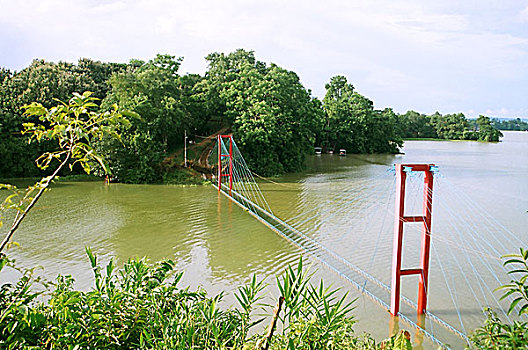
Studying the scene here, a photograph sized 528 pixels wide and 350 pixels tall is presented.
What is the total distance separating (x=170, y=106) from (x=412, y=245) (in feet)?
32.7

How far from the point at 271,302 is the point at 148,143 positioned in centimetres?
1042

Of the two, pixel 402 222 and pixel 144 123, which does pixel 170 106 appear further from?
pixel 402 222

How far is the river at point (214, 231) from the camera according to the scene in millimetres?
6336

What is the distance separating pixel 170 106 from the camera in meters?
14.9

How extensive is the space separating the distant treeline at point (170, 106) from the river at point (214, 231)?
1.39 meters

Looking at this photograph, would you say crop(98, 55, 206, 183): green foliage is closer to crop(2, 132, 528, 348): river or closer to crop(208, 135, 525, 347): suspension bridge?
crop(2, 132, 528, 348): river

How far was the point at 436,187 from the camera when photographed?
1342 cm

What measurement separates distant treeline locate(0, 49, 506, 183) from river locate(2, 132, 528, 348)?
139 centimetres

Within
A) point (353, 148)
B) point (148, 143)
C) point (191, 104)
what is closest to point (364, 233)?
point (148, 143)

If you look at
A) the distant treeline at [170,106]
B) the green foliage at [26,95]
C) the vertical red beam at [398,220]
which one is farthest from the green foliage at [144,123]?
the vertical red beam at [398,220]

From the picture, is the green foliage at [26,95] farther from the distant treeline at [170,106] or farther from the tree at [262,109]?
the tree at [262,109]

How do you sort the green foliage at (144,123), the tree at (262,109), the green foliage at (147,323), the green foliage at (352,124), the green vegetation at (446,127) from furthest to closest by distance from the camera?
the green vegetation at (446,127) < the green foliage at (352,124) < the tree at (262,109) < the green foliage at (144,123) < the green foliage at (147,323)

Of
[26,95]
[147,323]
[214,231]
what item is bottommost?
[214,231]

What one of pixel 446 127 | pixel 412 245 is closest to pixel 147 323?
pixel 412 245
